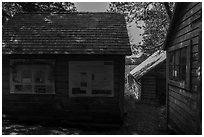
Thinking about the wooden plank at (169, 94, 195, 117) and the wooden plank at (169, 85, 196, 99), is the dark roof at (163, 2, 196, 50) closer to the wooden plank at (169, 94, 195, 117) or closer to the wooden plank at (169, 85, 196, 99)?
the wooden plank at (169, 85, 196, 99)

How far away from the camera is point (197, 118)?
6.89m

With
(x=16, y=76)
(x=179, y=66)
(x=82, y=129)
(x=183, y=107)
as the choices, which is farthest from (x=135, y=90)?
(x=183, y=107)

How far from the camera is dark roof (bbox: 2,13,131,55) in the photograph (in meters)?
11.3

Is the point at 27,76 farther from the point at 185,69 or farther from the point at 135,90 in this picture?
Result: the point at 135,90

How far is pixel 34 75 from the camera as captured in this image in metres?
11.4

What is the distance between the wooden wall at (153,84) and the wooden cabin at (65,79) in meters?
9.24

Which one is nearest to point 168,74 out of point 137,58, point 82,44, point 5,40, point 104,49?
point 104,49

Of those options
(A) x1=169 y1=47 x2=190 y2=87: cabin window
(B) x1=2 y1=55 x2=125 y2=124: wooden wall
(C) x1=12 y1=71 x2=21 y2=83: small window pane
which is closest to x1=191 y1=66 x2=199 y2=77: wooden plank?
(A) x1=169 y1=47 x2=190 y2=87: cabin window

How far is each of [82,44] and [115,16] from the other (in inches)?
119

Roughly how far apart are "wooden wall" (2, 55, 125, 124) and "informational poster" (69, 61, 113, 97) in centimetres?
18

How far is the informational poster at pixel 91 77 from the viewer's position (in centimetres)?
1127

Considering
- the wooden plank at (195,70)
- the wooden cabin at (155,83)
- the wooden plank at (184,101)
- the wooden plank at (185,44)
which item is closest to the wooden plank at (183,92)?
the wooden plank at (184,101)

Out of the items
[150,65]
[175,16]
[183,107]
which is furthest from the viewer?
[150,65]

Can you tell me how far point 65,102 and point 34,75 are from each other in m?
1.77
